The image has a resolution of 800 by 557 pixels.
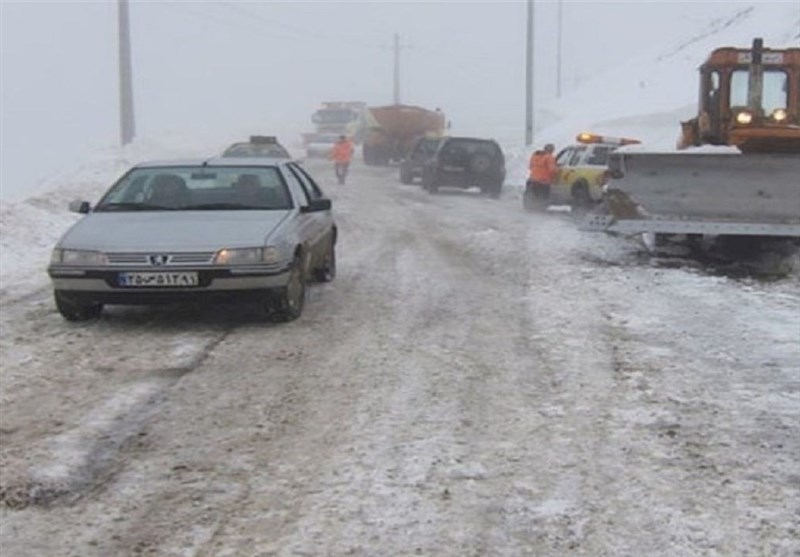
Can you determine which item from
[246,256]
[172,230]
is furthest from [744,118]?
[172,230]

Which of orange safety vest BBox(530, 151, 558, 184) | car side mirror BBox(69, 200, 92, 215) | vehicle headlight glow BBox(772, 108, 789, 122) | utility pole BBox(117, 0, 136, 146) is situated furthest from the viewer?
utility pole BBox(117, 0, 136, 146)

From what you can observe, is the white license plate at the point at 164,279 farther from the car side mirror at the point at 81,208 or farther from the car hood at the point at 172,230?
the car side mirror at the point at 81,208

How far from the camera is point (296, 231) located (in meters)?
9.39

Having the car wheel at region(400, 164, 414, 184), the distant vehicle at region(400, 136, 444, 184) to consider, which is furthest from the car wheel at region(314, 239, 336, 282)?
the car wheel at region(400, 164, 414, 184)

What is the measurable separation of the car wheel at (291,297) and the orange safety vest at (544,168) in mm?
12829

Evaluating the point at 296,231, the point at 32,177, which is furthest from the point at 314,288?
the point at 32,177

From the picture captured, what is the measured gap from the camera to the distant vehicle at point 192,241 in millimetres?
8508

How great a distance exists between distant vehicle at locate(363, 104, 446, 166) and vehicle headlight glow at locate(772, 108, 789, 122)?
2903 cm

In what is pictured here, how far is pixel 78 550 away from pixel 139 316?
5.17m

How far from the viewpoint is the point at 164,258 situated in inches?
334

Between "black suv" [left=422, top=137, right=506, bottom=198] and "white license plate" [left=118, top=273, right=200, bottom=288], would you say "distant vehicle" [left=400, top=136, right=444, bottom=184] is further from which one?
"white license plate" [left=118, top=273, right=200, bottom=288]

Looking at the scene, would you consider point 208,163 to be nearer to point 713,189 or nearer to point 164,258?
point 164,258

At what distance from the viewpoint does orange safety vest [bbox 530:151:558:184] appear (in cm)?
2147

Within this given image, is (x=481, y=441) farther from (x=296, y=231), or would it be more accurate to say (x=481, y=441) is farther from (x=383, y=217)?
(x=383, y=217)
